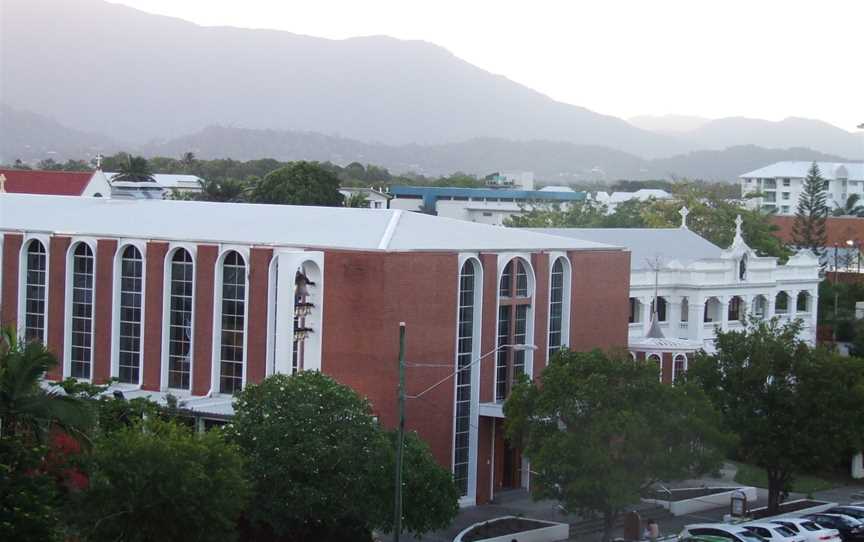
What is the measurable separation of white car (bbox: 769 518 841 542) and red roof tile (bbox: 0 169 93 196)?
5137 cm

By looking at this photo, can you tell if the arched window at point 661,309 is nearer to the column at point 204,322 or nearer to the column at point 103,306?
the column at point 204,322

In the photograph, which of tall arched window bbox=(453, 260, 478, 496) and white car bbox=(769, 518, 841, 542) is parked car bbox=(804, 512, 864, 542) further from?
tall arched window bbox=(453, 260, 478, 496)

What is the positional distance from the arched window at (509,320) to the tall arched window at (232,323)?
28.5 ft

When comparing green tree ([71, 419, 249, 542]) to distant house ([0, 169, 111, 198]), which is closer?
green tree ([71, 419, 249, 542])

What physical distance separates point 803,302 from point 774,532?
3583cm

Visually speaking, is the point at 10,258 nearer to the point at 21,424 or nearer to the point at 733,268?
the point at 21,424

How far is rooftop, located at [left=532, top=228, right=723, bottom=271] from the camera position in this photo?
212ft

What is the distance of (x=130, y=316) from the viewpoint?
159 ft

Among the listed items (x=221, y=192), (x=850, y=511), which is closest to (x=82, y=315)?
(x=850, y=511)

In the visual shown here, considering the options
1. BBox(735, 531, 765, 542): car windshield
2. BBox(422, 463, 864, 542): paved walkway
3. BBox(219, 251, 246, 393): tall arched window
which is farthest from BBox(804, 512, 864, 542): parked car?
BBox(219, 251, 246, 393): tall arched window

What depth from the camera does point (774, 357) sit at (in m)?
44.7

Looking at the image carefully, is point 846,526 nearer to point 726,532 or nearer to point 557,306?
point 726,532

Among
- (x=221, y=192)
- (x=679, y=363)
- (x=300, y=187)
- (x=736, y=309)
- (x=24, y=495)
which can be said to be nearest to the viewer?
(x=24, y=495)

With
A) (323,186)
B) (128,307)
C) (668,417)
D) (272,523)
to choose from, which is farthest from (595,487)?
(323,186)
